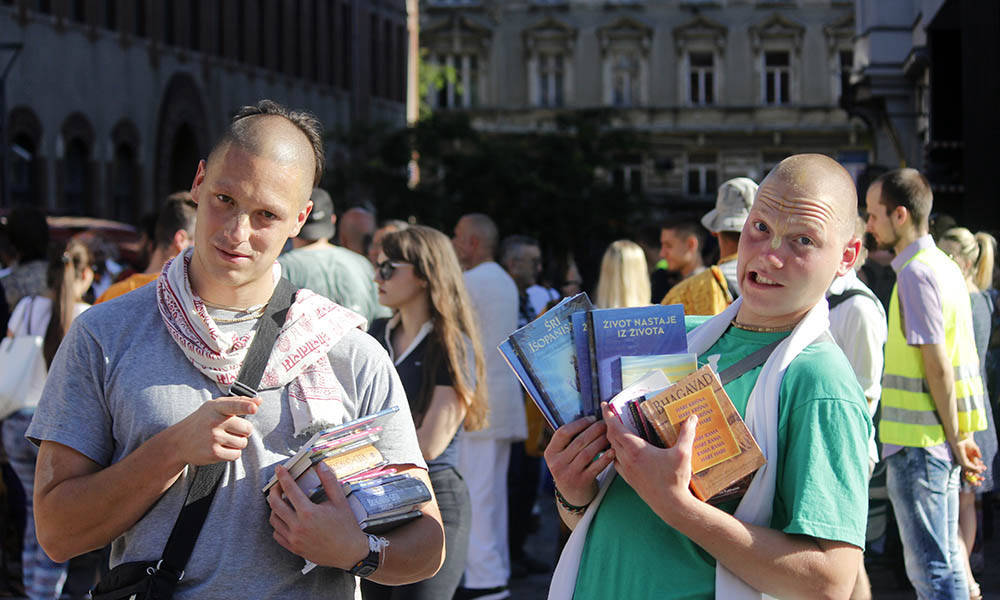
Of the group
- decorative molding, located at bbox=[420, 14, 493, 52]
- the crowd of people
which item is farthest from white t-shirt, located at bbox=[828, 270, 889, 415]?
decorative molding, located at bbox=[420, 14, 493, 52]

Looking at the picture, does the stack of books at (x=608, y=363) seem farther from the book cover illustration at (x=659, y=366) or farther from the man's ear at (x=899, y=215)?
the man's ear at (x=899, y=215)

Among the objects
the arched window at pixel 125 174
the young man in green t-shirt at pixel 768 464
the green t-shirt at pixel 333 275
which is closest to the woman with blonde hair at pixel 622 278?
the green t-shirt at pixel 333 275

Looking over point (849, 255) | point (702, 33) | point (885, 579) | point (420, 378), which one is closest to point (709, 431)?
point (849, 255)

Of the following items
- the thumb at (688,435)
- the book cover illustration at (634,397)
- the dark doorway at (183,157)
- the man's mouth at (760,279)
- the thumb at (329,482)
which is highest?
the dark doorway at (183,157)

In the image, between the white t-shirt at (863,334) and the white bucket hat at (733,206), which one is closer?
the white t-shirt at (863,334)

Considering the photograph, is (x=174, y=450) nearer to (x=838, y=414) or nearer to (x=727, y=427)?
(x=727, y=427)

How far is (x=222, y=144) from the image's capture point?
2.81 metres

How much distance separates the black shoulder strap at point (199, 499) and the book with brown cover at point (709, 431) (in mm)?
843

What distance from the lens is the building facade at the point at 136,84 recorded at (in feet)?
89.0

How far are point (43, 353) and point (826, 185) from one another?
541cm

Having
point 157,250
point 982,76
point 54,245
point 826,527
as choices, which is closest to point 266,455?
point 826,527

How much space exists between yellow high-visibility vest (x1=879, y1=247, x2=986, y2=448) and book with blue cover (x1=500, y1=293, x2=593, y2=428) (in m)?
3.41

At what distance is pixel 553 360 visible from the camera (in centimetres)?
271

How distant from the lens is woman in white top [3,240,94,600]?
6.84m
